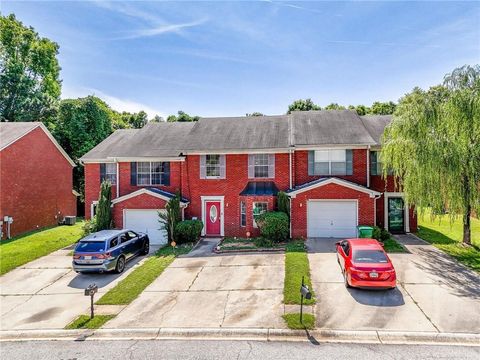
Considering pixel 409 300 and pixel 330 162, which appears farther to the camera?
pixel 330 162

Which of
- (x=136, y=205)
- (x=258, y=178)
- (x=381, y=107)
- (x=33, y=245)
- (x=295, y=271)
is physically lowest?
(x=33, y=245)

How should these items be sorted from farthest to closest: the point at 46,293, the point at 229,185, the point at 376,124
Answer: the point at 376,124, the point at 229,185, the point at 46,293

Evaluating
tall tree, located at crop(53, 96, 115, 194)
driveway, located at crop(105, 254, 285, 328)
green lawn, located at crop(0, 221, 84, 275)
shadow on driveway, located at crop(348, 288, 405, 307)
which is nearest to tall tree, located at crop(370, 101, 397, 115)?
tall tree, located at crop(53, 96, 115, 194)

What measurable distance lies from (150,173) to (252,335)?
15.1 meters

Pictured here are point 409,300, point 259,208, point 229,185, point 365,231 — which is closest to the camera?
point 409,300

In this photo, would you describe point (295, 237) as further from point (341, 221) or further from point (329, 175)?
point (329, 175)

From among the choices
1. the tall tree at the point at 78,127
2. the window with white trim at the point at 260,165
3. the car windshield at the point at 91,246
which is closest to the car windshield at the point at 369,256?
the window with white trim at the point at 260,165

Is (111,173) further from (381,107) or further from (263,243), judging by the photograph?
(381,107)

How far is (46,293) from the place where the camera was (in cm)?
1304

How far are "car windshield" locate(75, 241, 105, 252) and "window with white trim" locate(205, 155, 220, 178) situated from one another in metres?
8.47

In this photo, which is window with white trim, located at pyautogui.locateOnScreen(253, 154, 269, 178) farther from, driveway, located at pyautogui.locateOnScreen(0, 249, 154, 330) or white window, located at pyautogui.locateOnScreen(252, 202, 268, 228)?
driveway, located at pyautogui.locateOnScreen(0, 249, 154, 330)

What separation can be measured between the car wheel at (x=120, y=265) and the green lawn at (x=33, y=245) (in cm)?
587

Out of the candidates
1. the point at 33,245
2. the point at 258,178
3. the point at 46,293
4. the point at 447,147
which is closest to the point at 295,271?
the point at 258,178

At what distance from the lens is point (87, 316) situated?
10.7m
